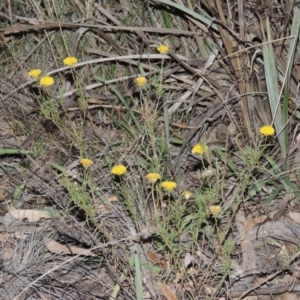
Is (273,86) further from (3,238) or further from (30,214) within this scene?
(3,238)

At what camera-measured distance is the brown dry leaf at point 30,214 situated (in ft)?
9.70

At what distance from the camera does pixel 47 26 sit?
3.43 m

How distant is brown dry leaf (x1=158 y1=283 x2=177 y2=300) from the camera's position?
101 inches

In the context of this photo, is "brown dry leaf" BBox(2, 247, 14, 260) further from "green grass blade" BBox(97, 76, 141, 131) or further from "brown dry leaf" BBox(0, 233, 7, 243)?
"green grass blade" BBox(97, 76, 141, 131)

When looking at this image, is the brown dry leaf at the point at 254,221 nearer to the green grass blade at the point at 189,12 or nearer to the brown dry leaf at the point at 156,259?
the brown dry leaf at the point at 156,259

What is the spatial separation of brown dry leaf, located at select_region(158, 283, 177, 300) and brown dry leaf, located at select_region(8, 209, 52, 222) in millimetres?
599

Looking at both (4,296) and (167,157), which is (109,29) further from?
(4,296)

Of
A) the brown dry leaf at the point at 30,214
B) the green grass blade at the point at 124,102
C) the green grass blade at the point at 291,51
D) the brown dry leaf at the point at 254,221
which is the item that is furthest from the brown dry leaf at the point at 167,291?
the green grass blade at the point at 291,51

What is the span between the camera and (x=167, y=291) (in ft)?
8.48

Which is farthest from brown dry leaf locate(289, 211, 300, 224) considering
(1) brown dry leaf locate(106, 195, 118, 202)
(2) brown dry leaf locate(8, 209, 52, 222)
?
(2) brown dry leaf locate(8, 209, 52, 222)

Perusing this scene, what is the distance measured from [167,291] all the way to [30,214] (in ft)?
2.39

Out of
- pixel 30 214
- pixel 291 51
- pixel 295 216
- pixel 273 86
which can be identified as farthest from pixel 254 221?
pixel 30 214

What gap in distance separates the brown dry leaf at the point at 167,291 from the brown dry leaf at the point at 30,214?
23.6 inches

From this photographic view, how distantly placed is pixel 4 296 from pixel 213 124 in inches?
49.3
